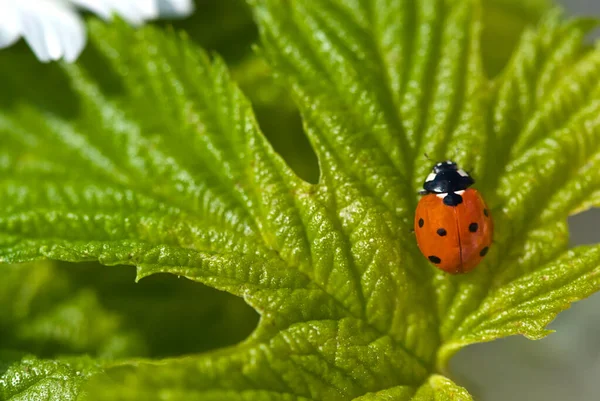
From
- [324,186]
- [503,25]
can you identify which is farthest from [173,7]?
[503,25]

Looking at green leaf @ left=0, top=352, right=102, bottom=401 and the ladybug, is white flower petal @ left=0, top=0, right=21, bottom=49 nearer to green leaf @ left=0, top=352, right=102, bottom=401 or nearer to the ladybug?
green leaf @ left=0, top=352, right=102, bottom=401

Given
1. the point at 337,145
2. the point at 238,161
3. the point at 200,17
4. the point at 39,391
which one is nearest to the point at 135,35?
the point at 200,17

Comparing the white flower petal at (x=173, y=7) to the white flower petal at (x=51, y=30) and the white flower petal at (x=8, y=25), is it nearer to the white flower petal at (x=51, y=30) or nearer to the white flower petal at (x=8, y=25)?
the white flower petal at (x=51, y=30)

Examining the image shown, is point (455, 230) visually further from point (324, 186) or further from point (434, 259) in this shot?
point (324, 186)

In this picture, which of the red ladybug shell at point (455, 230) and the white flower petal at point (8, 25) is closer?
the red ladybug shell at point (455, 230)

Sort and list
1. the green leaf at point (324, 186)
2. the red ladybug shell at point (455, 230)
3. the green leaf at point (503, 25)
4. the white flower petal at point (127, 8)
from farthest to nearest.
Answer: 1. the green leaf at point (503, 25)
2. the white flower petal at point (127, 8)
3. the red ladybug shell at point (455, 230)
4. the green leaf at point (324, 186)

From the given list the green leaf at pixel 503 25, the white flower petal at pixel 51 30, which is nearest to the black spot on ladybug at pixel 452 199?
the green leaf at pixel 503 25

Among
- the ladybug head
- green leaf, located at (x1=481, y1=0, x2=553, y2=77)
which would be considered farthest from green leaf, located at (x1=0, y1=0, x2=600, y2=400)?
green leaf, located at (x1=481, y1=0, x2=553, y2=77)

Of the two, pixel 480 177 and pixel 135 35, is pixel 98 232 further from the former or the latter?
pixel 480 177

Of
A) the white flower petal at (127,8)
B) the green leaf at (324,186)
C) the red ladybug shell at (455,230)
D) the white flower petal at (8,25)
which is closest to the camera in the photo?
the green leaf at (324,186)
